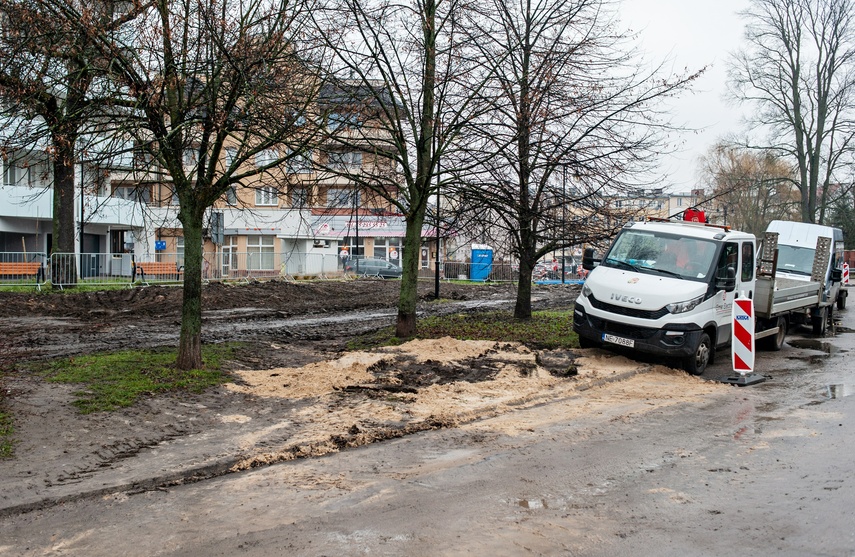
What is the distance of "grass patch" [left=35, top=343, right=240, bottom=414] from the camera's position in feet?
27.8

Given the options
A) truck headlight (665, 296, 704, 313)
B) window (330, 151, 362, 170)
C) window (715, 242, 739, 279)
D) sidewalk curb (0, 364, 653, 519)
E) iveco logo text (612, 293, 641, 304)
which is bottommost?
sidewalk curb (0, 364, 653, 519)

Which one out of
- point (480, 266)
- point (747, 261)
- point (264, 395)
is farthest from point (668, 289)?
point (480, 266)

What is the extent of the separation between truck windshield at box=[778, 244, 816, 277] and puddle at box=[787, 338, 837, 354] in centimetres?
426

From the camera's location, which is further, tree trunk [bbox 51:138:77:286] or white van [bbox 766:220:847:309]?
tree trunk [bbox 51:138:77:286]

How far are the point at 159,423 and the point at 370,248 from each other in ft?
→ 171

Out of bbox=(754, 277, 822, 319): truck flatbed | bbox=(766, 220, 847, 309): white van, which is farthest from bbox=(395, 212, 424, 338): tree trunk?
bbox=(766, 220, 847, 309): white van

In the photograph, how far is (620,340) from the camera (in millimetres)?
11914

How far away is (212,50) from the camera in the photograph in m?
9.19

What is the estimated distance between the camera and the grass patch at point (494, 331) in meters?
14.0

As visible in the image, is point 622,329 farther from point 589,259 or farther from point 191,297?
point 191,297

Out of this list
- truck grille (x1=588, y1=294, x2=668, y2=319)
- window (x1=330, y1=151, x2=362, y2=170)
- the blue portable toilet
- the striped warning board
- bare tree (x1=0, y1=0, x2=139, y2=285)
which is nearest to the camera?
bare tree (x1=0, y1=0, x2=139, y2=285)

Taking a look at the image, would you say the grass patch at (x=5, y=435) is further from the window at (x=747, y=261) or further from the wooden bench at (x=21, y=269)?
the wooden bench at (x=21, y=269)

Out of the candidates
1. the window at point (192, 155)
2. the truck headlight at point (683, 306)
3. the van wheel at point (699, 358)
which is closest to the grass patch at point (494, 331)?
the van wheel at point (699, 358)

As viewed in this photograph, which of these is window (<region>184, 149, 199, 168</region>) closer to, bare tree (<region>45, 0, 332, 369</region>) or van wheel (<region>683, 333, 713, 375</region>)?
bare tree (<region>45, 0, 332, 369</region>)
